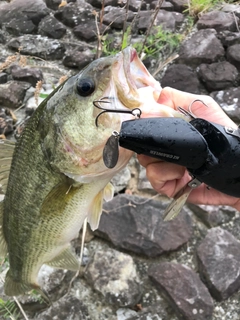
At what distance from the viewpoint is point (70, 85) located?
1.52 m

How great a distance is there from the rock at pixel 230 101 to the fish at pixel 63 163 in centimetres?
157

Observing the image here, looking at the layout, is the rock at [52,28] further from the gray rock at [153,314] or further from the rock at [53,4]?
the gray rock at [153,314]

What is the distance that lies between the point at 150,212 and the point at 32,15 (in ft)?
7.76

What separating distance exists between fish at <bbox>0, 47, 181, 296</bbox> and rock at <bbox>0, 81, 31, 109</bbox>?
4.74 feet

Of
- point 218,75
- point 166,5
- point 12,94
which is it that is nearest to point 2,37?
point 12,94

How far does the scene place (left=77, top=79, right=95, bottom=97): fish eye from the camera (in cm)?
146

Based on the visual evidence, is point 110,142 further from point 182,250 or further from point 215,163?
point 182,250

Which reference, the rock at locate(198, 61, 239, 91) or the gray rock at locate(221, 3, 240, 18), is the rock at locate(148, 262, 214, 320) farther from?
the gray rock at locate(221, 3, 240, 18)

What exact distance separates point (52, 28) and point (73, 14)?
0.32m

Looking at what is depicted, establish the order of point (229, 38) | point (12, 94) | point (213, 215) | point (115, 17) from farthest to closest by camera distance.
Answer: point (115, 17), point (229, 38), point (12, 94), point (213, 215)

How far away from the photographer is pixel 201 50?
3.64 meters

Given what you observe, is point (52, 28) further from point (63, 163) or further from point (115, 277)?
point (63, 163)

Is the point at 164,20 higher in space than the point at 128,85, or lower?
lower

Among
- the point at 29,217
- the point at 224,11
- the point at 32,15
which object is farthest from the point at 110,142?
the point at 224,11
